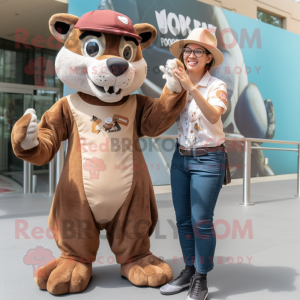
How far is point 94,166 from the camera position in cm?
184

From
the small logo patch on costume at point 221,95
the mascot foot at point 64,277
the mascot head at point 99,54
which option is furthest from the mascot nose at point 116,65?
the mascot foot at point 64,277

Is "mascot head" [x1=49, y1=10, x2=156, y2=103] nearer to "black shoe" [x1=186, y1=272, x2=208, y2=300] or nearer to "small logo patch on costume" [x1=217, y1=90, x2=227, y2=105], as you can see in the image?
"small logo patch on costume" [x1=217, y1=90, x2=227, y2=105]

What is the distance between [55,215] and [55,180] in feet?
9.03

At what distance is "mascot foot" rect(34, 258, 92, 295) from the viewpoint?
A: 1744mm

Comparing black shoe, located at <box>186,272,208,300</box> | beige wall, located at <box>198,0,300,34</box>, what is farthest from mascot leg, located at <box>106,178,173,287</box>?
beige wall, located at <box>198,0,300,34</box>

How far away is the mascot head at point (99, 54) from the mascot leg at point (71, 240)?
1.76 feet

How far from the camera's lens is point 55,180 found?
4562 mm

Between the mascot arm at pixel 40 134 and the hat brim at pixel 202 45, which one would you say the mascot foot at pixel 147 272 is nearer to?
the mascot arm at pixel 40 134

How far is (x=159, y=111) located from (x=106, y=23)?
527 millimetres

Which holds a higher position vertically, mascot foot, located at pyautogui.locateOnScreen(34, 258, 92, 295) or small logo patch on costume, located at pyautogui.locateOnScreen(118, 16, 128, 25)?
small logo patch on costume, located at pyautogui.locateOnScreen(118, 16, 128, 25)

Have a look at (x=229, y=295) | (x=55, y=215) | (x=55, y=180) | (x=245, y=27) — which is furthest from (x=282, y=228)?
(x=245, y=27)

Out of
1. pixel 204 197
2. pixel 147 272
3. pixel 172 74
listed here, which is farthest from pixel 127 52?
pixel 147 272

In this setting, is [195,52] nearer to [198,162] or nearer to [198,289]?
[198,162]

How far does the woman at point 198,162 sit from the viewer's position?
1.70 m
